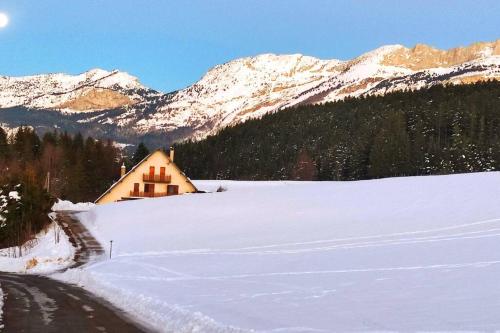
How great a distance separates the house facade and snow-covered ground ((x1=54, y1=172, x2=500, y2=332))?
83.0 feet

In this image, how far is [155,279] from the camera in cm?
2227

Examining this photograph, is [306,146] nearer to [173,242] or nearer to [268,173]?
[268,173]

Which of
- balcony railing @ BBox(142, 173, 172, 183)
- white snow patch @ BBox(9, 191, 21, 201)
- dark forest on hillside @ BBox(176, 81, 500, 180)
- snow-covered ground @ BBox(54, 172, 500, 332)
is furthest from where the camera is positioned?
dark forest on hillside @ BBox(176, 81, 500, 180)

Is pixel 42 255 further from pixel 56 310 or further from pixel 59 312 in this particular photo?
pixel 59 312

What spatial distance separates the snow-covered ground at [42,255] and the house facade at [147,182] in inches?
1062

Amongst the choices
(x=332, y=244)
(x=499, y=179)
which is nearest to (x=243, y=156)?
(x=499, y=179)

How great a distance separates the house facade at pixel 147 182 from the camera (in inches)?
2963

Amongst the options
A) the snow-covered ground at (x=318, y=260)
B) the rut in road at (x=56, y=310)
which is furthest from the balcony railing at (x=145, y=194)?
the rut in road at (x=56, y=310)

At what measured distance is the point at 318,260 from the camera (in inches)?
898

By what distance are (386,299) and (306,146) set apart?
14472cm

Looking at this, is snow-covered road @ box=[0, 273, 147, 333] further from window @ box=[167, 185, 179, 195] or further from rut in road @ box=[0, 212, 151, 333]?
window @ box=[167, 185, 179, 195]

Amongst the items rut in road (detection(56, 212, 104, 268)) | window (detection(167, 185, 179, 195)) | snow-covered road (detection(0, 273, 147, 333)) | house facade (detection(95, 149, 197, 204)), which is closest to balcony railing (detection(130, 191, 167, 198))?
house facade (detection(95, 149, 197, 204))

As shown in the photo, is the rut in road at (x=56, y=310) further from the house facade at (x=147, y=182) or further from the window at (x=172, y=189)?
the window at (x=172, y=189)

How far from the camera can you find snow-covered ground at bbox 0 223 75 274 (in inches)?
1311
